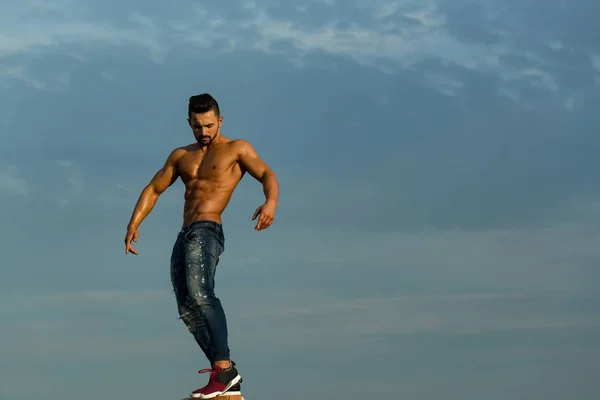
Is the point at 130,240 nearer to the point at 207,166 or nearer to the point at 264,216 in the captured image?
the point at 207,166

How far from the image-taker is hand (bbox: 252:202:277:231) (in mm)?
13688

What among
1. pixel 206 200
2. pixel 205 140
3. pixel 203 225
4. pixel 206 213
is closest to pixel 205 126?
pixel 205 140

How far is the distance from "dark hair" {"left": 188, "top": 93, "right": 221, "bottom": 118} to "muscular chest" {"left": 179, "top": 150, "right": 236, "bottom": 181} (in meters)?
0.61

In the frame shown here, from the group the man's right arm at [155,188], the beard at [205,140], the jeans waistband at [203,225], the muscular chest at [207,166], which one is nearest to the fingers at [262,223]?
the jeans waistband at [203,225]

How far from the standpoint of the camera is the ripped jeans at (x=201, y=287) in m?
13.8

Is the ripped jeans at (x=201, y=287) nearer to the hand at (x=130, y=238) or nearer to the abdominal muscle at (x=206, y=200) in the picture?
the abdominal muscle at (x=206, y=200)

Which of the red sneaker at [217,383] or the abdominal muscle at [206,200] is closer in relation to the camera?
the red sneaker at [217,383]

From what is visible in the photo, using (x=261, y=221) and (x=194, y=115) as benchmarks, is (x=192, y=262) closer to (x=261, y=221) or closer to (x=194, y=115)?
(x=261, y=221)

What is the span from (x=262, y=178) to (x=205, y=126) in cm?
113

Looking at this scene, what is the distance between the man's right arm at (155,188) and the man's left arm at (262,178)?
3.41 ft

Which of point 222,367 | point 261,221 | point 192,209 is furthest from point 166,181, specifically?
point 222,367

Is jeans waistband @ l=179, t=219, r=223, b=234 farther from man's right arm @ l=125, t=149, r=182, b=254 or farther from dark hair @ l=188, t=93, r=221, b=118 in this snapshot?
dark hair @ l=188, t=93, r=221, b=118

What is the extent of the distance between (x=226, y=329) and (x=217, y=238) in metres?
1.29

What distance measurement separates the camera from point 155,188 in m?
15.0
